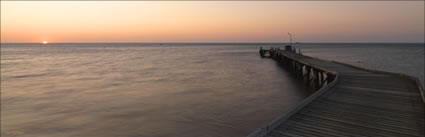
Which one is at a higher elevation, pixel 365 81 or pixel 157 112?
pixel 365 81

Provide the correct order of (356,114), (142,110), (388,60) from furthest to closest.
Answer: (388,60), (142,110), (356,114)

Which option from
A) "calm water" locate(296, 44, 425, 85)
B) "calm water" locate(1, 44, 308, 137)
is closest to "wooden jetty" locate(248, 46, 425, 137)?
"calm water" locate(1, 44, 308, 137)

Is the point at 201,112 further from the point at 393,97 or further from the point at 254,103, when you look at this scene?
the point at 393,97

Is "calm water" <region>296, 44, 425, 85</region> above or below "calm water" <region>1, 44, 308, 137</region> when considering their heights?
above

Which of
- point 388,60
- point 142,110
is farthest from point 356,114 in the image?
point 388,60

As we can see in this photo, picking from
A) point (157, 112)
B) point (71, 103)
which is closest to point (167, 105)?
point (157, 112)

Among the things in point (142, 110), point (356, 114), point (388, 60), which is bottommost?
point (142, 110)

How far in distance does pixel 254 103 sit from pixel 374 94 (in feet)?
18.1

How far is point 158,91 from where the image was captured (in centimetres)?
1616

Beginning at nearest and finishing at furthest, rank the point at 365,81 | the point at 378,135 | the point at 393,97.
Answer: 1. the point at 378,135
2. the point at 393,97
3. the point at 365,81

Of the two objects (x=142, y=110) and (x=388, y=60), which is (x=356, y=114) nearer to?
(x=142, y=110)

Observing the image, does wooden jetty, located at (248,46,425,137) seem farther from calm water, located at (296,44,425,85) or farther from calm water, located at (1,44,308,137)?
calm water, located at (296,44,425,85)

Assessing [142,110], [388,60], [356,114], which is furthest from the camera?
[388,60]

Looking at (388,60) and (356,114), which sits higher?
(388,60)
